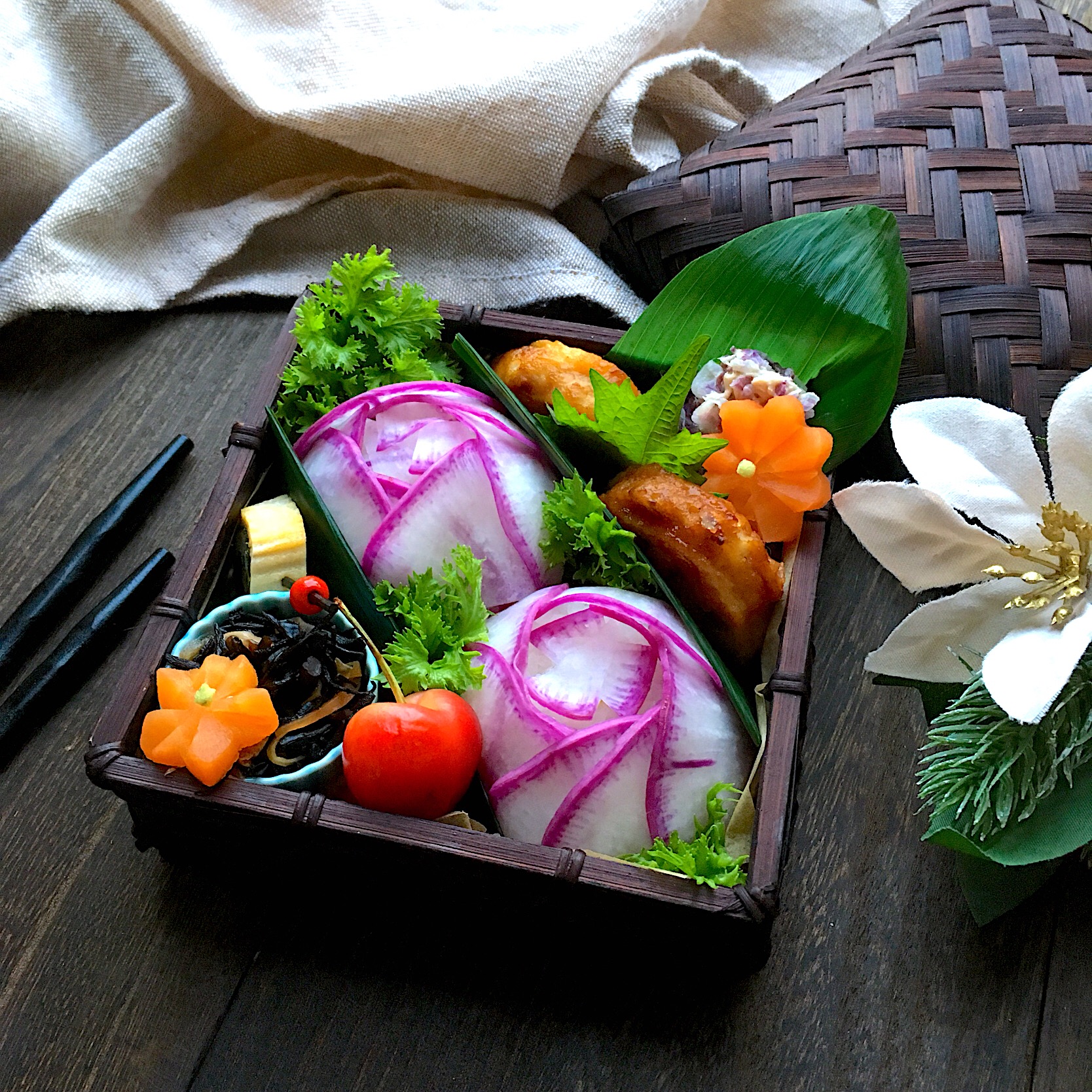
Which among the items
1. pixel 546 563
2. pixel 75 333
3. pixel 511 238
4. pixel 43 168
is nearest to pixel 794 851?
pixel 546 563

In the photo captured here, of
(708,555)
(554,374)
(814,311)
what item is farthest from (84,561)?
(814,311)

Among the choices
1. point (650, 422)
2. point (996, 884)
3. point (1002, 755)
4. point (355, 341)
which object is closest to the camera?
point (1002, 755)

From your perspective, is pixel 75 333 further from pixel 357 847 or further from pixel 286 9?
pixel 357 847

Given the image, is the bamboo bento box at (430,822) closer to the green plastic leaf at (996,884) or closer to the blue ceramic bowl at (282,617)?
the blue ceramic bowl at (282,617)

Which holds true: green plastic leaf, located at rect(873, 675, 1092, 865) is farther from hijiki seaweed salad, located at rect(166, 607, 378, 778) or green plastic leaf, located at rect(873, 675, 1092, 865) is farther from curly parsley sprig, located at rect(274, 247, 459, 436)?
curly parsley sprig, located at rect(274, 247, 459, 436)

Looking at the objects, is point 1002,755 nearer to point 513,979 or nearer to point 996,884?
point 996,884

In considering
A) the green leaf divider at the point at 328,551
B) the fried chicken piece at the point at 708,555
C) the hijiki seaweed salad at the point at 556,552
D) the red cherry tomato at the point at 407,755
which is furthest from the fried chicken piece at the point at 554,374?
the red cherry tomato at the point at 407,755

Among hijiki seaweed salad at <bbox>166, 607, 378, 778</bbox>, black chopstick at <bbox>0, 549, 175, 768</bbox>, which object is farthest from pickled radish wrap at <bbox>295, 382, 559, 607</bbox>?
black chopstick at <bbox>0, 549, 175, 768</bbox>
